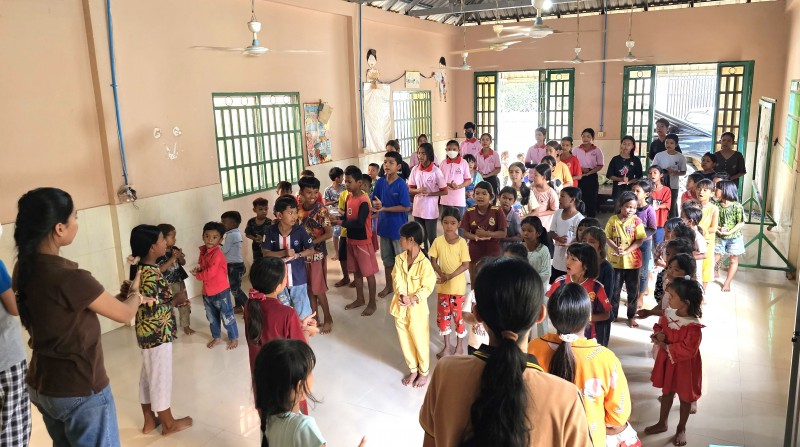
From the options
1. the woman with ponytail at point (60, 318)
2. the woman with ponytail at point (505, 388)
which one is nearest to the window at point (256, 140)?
the woman with ponytail at point (60, 318)

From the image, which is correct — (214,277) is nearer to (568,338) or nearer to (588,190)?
(568,338)

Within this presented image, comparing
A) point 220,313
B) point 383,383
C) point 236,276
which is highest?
point 236,276

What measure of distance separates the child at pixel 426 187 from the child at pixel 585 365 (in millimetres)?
4231

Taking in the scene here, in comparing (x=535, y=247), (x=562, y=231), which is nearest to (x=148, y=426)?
(x=535, y=247)

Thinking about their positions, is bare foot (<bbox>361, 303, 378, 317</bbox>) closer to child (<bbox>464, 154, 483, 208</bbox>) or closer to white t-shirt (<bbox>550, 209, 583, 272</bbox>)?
white t-shirt (<bbox>550, 209, 583, 272</bbox>)

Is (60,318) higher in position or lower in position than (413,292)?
higher

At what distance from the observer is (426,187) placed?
6.68 m

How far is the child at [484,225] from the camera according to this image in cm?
508

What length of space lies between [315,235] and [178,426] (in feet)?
6.59

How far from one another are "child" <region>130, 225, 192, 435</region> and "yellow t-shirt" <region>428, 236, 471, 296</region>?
2012mm

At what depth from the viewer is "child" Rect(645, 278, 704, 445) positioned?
339cm

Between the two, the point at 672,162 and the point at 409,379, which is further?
the point at 672,162

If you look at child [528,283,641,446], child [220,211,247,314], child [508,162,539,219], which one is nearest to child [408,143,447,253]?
child [508,162,539,219]

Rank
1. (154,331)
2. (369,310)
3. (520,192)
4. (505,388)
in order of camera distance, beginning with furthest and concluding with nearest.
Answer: (520,192) < (369,310) < (154,331) < (505,388)
